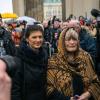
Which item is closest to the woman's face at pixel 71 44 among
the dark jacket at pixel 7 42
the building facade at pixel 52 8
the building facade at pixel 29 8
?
the dark jacket at pixel 7 42

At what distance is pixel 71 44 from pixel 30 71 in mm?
533

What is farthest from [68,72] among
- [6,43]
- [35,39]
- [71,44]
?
[6,43]

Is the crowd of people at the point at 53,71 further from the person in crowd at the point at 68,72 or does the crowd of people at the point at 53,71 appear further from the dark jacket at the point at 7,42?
the dark jacket at the point at 7,42

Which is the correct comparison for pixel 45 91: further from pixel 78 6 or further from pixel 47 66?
pixel 78 6

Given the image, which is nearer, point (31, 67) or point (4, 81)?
point (4, 81)

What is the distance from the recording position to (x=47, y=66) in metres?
4.03

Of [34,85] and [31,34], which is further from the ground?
[31,34]

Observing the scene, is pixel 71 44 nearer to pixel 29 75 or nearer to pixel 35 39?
pixel 35 39

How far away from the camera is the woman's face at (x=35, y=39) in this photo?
156 inches

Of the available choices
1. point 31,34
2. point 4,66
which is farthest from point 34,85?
point 4,66

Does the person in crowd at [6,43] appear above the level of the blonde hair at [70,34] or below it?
below

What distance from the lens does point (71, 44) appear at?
13.5ft

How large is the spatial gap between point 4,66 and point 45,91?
254cm

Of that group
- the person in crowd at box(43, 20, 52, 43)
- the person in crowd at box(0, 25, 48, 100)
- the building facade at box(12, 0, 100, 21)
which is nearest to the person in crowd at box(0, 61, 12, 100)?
the person in crowd at box(0, 25, 48, 100)
